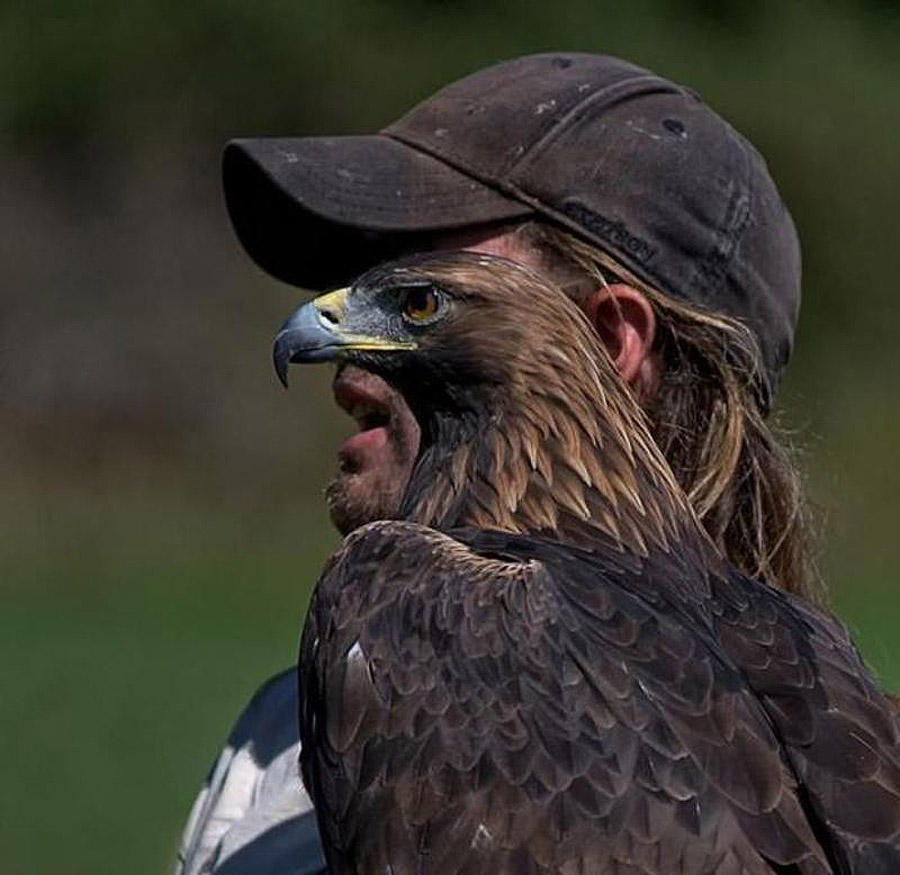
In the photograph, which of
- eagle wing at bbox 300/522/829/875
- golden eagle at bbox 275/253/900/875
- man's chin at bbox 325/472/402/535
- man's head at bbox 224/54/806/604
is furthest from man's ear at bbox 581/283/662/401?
eagle wing at bbox 300/522/829/875

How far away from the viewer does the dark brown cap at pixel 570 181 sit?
14.4 ft

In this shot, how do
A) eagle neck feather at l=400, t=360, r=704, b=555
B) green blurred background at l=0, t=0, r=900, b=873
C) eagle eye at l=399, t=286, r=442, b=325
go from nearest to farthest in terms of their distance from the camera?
eagle neck feather at l=400, t=360, r=704, b=555 < eagle eye at l=399, t=286, r=442, b=325 < green blurred background at l=0, t=0, r=900, b=873

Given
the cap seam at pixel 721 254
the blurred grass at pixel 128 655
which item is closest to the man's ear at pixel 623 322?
the cap seam at pixel 721 254

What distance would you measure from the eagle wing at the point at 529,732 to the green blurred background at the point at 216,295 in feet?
24.0

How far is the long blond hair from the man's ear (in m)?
0.02

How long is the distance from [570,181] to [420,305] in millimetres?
391

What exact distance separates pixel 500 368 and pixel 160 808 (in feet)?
19.1

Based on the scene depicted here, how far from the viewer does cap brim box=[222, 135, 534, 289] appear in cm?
438

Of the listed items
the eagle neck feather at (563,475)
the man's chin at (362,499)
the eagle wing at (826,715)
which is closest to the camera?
the eagle wing at (826,715)

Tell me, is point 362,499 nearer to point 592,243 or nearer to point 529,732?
point 592,243

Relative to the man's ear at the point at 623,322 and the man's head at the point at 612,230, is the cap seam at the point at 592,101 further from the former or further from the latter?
the man's ear at the point at 623,322

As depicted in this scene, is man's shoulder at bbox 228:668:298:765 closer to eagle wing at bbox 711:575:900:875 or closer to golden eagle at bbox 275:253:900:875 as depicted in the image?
golden eagle at bbox 275:253:900:875

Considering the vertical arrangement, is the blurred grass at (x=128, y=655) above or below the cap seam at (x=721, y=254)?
below

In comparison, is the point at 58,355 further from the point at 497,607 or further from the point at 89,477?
the point at 497,607
